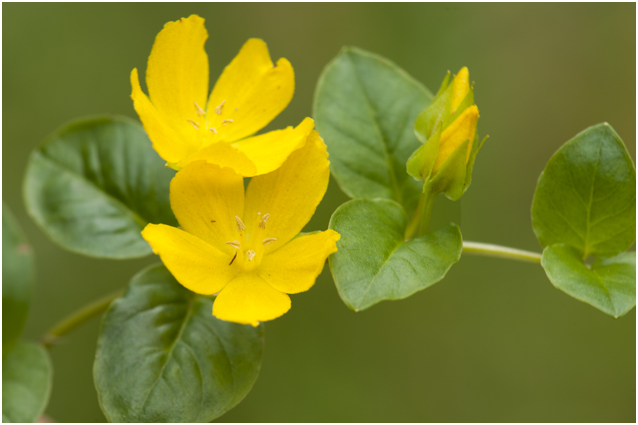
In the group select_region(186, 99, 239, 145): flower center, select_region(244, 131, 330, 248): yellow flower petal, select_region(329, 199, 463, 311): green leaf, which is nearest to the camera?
select_region(329, 199, 463, 311): green leaf

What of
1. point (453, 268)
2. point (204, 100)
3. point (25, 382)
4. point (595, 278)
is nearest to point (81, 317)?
point (25, 382)

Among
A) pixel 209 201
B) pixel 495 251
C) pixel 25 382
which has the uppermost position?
pixel 209 201

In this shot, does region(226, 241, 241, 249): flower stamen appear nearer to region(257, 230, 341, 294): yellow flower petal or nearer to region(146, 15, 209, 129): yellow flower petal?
region(257, 230, 341, 294): yellow flower petal

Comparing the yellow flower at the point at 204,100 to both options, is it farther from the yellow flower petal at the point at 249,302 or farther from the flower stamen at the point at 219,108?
the yellow flower petal at the point at 249,302

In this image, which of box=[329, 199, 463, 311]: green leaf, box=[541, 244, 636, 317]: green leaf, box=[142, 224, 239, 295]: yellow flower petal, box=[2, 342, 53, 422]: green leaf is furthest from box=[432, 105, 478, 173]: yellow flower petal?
box=[2, 342, 53, 422]: green leaf

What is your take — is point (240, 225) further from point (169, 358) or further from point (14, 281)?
point (14, 281)

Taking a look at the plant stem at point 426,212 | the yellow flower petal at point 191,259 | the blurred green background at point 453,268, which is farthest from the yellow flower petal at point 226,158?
the blurred green background at point 453,268
